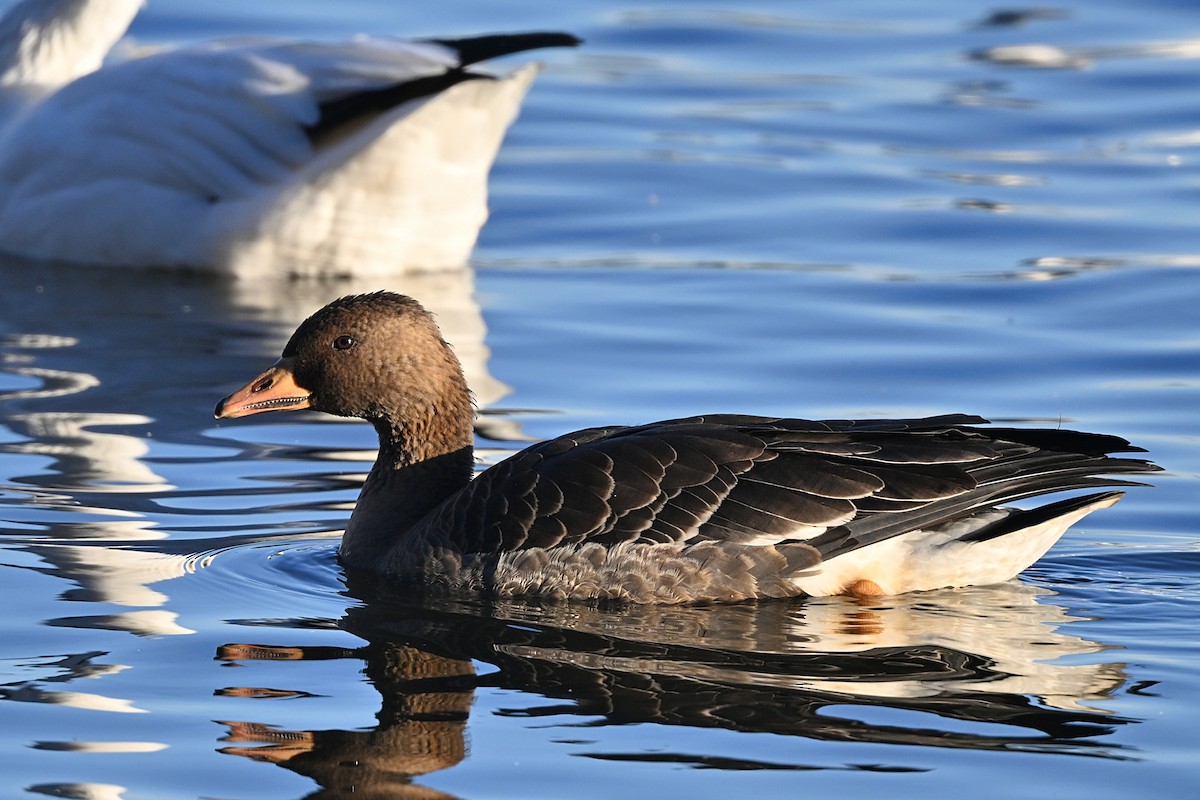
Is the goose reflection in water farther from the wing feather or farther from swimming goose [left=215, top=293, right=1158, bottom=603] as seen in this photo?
the wing feather

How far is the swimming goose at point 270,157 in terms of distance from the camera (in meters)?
12.2

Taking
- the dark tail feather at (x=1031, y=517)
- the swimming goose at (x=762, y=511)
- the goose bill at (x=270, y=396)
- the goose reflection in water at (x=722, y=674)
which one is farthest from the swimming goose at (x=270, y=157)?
the dark tail feather at (x=1031, y=517)

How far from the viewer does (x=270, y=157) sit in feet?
40.7

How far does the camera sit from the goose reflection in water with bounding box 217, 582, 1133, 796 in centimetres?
594

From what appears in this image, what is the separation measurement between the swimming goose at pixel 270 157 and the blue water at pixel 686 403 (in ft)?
0.85

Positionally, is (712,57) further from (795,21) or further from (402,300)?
(402,300)

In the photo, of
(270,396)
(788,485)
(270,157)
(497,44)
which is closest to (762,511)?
(788,485)

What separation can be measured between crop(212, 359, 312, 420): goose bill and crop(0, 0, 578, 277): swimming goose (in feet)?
13.5

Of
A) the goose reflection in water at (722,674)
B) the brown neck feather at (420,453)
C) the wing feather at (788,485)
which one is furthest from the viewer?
the brown neck feather at (420,453)

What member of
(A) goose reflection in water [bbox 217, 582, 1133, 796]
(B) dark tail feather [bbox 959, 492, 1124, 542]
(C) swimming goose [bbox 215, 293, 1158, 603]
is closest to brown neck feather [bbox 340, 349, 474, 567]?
(C) swimming goose [bbox 215, 293, 1158, 603]

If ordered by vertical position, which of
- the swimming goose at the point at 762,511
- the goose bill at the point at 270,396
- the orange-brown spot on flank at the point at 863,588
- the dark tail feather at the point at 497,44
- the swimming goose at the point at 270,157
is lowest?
Result: the orange-brown spot on flank at the point at 863,588

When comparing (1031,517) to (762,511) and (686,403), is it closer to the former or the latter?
(762,511)

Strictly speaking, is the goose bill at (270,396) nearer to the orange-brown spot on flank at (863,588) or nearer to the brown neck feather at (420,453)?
the brown neck feather at (420,453)

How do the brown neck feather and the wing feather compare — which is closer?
the wing feather
